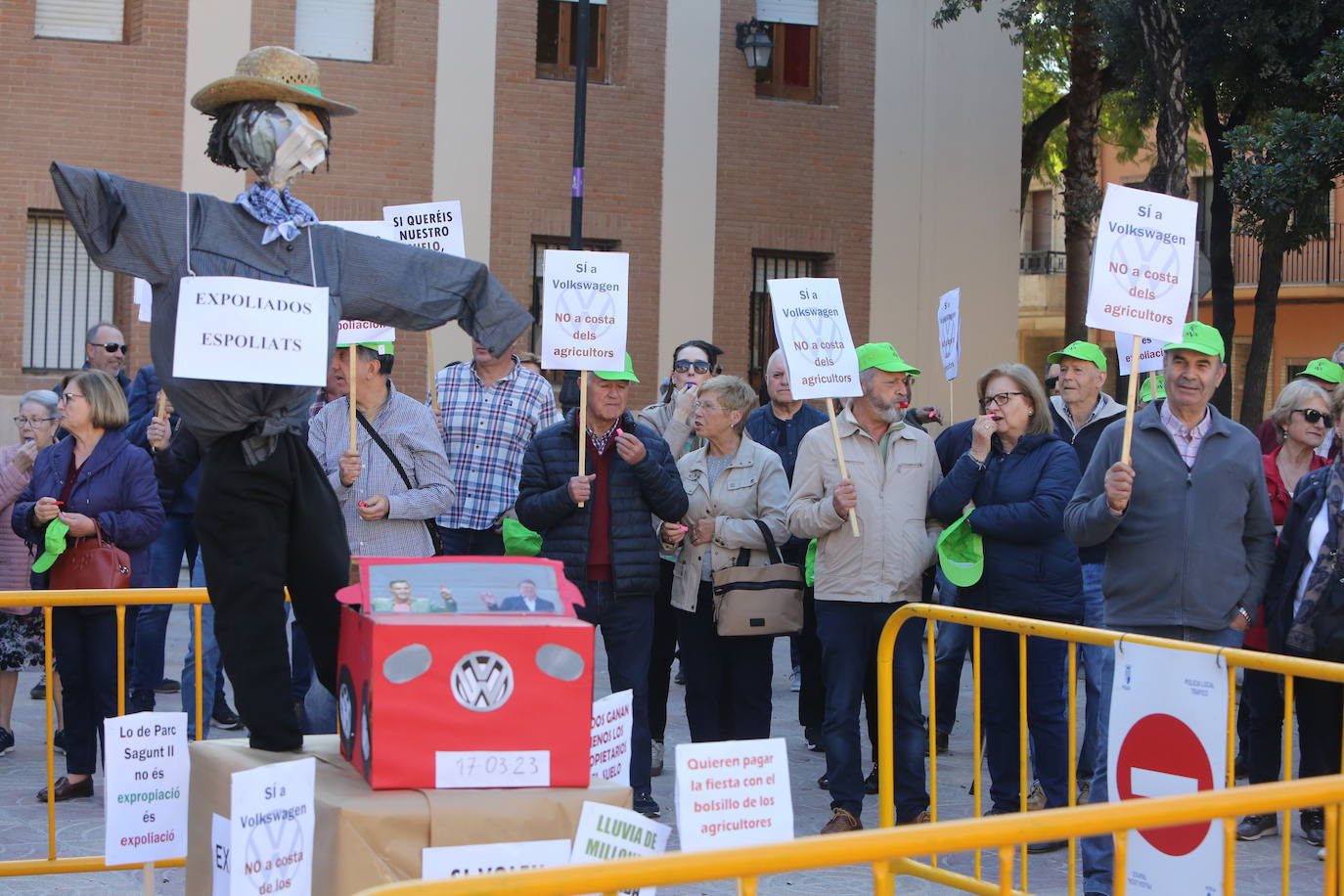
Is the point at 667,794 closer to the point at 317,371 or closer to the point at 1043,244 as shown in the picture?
the point at 317,371

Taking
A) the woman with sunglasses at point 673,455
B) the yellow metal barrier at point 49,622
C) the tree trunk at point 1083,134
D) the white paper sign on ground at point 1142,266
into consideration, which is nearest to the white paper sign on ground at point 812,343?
the woman with sunglasses at point 673,455

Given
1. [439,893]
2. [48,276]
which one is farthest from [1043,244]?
[439,893]

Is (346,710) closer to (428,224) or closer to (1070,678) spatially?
(1070,678)

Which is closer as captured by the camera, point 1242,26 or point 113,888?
point 113,888

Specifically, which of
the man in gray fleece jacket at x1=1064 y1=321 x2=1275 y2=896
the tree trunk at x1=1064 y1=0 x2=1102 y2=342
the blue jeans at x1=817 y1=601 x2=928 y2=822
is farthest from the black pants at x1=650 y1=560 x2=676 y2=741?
the tree trunk at x1=1064 y1=0 x2=1102 y2=342

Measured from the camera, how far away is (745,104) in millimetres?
20234

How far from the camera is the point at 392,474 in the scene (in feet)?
23.5

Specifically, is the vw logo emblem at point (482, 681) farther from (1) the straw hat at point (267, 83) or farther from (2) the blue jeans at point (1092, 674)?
(2) the blue jeans at point (1092, 674)

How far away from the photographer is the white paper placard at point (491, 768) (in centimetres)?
400

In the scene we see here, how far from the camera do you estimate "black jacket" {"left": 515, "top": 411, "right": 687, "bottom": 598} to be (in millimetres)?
7305

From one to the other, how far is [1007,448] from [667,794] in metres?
2.38

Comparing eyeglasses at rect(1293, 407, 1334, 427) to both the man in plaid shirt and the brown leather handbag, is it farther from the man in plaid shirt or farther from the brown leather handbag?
the brown leather handbag

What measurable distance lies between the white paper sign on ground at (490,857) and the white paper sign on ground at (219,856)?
581mm

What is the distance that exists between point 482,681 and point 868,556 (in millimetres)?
3344
